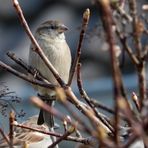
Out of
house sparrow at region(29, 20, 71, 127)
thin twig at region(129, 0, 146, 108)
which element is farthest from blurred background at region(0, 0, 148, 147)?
thin twig at region(129, 0, 146, 108)

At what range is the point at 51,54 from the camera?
10.9 ft

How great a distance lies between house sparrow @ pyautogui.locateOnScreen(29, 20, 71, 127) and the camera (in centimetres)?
324

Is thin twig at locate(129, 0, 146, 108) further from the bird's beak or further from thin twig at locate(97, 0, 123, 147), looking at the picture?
the bird's beak

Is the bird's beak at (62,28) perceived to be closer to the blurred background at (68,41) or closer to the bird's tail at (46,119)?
the bird's tail at (46,119)

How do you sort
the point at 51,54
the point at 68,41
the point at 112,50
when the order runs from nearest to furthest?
1. the point at 112,50
2. the point at 51,54
3. the point at 68,41

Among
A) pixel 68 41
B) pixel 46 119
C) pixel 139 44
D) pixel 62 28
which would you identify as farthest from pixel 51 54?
pixel 68 41

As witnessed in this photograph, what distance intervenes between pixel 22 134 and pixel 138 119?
10.4 ft

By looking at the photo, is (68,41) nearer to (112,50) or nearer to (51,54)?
(51,54)

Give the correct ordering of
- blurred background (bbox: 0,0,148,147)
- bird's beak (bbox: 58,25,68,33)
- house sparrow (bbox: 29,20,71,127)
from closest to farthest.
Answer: house sparrow (bbox: 29,20,71,127) < bird's beak (bbox: 58,25,68,33) < blurred background (bbox: 0,0,148,147)

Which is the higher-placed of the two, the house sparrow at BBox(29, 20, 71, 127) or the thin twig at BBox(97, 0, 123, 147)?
the thin twig at BBox(97, 0, 123, 147)

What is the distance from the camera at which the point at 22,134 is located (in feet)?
12.8

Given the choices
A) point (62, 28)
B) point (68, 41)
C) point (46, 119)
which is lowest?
point (46, 119)

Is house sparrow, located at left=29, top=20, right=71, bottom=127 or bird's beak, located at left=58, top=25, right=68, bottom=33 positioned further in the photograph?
bird's beak, located at left=58, top=25, right=68, bottom=33

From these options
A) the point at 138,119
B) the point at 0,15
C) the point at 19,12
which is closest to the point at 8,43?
the point at 0,15
